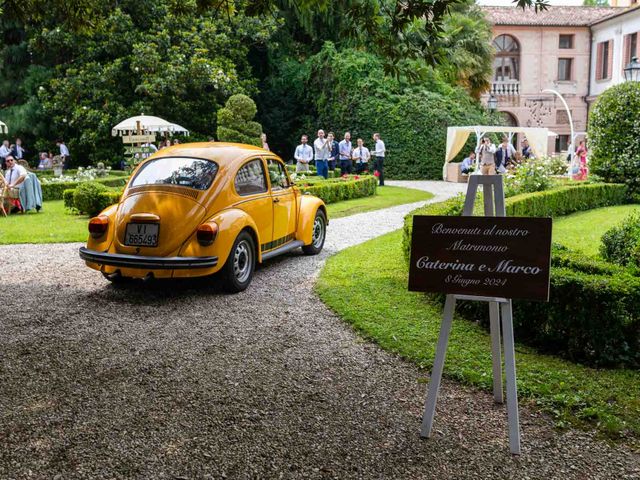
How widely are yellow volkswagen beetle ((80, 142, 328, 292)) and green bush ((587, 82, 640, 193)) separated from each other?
1235 cm

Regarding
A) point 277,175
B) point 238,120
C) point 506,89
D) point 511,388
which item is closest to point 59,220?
point 277,175

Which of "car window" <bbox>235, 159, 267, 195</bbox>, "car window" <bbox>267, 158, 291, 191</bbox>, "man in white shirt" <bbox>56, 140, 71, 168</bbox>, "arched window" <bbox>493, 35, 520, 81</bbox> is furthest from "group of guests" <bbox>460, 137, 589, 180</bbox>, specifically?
"arched window" <bbox>493, 35, 520, 81</bbox>

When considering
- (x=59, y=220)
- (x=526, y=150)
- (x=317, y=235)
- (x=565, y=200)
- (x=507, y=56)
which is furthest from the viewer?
(x=507, y=56)

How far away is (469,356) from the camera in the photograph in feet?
16.2

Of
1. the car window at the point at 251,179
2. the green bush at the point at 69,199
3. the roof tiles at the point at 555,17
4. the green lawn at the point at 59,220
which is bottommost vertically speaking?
the green lawn at the point at 59,220

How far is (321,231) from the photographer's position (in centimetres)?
962

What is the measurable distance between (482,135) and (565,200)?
12.6 m

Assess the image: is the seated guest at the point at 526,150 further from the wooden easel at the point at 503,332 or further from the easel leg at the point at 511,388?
the easel leg at the point at 511,388

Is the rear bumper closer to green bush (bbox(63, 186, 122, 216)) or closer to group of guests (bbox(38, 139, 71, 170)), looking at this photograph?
green bush (bbox(63, 186, 122, 216))

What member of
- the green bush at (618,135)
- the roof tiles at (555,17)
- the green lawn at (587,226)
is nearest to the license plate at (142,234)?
the green lawn at (587,226)

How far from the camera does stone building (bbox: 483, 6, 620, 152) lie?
44062mm

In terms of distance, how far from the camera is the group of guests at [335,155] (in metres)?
19.8

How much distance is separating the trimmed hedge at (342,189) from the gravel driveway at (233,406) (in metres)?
9.12

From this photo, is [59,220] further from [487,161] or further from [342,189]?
[487,161]
